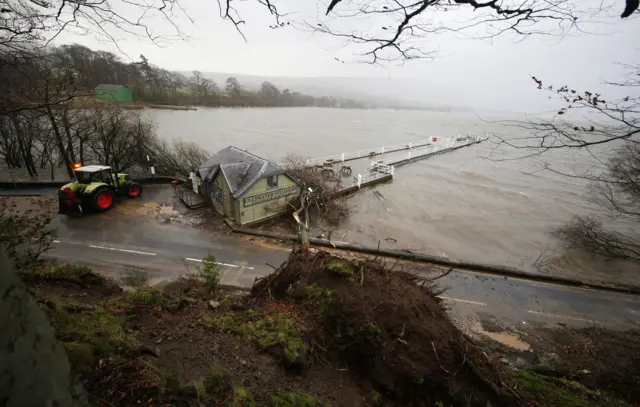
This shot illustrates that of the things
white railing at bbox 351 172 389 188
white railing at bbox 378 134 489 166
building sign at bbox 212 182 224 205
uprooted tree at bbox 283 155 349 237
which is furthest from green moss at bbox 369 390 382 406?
white railing at bbox 378 134 489 166

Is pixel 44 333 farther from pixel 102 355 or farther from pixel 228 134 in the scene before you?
pixel 228 134

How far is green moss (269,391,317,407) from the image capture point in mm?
3613

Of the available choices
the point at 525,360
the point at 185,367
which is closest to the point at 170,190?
the point at 185,367

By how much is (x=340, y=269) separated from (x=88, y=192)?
50.5ft

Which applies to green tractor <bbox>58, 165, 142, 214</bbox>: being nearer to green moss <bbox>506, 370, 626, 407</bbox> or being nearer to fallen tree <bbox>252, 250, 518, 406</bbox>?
fallen tree <bbox>252, 250, 518, 406</bbox>

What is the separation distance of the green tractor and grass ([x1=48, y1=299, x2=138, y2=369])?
1269 centimetres

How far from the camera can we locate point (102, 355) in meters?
3.39

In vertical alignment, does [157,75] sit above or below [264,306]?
above

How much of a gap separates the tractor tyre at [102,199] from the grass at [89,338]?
12.6 metres

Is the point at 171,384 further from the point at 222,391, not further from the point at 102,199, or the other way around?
the point at 102,199

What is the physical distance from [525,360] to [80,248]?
17091mm

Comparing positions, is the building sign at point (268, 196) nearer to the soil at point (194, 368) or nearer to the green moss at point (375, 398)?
the soil at point (194, 368)

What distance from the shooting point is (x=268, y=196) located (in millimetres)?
16312

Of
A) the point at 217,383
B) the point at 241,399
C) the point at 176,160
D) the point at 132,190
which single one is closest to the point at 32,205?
the point at 132,190
